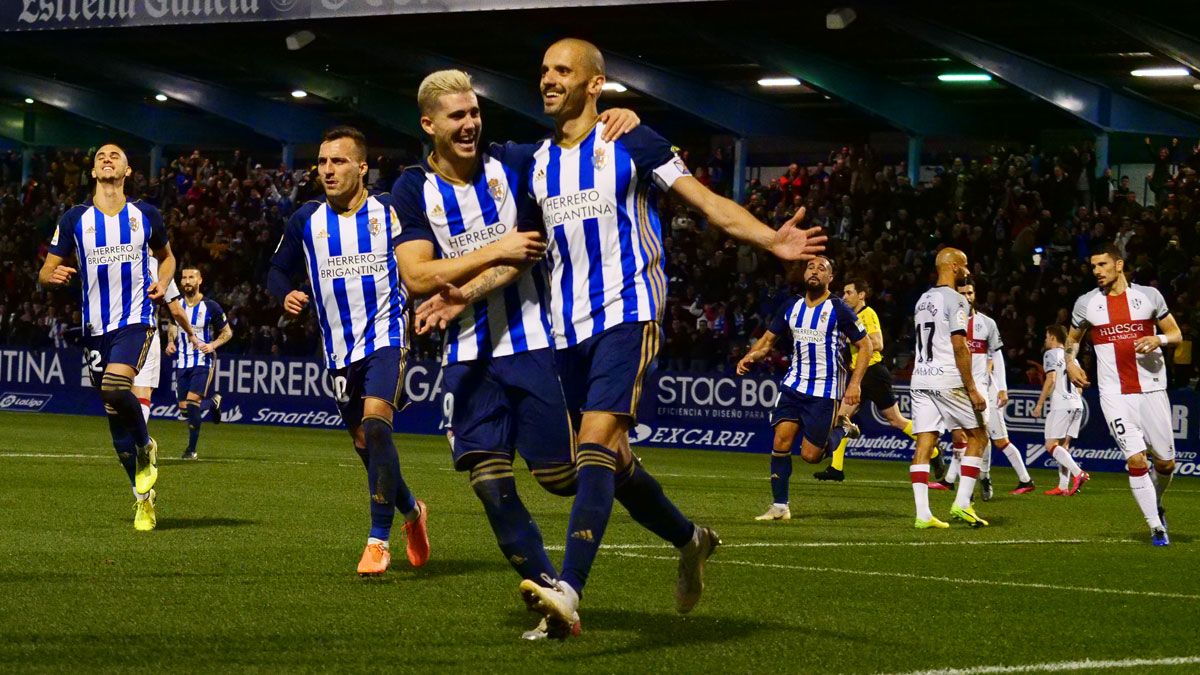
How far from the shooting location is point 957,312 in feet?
45.5

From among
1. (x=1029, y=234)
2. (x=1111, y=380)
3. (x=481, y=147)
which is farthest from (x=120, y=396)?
(x=1029, y=234)

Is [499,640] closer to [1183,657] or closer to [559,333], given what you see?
[559,333]

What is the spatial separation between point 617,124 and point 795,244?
1.00 metres

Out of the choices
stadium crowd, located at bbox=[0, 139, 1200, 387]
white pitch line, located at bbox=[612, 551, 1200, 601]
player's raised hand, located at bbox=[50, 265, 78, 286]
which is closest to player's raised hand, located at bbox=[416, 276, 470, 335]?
white pitch line, located at bbox=[612, 551, 1200, 601]

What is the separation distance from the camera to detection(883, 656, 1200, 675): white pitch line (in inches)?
247

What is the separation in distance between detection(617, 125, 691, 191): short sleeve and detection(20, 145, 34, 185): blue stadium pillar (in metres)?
45.0

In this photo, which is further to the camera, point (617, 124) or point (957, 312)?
point (957, 312)

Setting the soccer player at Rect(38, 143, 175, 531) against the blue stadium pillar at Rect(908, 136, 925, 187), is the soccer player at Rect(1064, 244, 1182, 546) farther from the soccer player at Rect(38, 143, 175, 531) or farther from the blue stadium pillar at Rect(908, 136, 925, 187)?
the blue stadium pillar at Rect(908, 136, 925, 187)

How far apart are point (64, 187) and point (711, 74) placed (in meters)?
17.0

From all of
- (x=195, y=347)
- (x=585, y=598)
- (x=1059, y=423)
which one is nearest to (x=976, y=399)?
(x=585, y=598)

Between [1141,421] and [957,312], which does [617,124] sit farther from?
[957,312]

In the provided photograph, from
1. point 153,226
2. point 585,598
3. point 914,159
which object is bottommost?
point 585,598

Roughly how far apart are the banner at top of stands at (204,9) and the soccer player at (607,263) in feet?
77.2

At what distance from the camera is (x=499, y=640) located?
6793 millimetres
